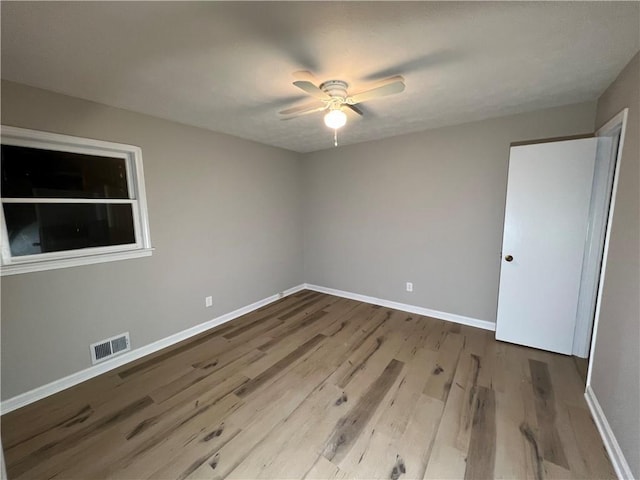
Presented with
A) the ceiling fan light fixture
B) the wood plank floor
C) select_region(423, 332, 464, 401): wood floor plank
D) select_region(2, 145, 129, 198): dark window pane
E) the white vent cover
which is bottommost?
the wood plank floor

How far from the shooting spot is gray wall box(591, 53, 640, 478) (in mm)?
1424

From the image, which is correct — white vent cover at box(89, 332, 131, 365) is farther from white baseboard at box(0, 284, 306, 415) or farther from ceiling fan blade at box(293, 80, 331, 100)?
ceiling fan blade at box(293, 80, 331, 100)

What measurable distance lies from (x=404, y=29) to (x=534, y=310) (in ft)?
9.34

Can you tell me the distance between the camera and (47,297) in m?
2.11

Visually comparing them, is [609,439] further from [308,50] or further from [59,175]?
[59,175]

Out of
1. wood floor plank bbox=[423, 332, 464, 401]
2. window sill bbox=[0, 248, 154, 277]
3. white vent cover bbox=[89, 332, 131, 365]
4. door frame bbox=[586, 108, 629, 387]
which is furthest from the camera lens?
white vent cover bbox=[89, 332, 131, 365]

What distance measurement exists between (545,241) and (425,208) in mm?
1258

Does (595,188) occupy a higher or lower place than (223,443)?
higher

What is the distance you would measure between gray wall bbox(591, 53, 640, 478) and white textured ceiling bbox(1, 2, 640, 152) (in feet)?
0.97

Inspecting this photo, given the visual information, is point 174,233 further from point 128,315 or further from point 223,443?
point 223,443

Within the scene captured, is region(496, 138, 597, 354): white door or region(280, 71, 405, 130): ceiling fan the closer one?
region(280, 71, 405, 130): ceiling fan

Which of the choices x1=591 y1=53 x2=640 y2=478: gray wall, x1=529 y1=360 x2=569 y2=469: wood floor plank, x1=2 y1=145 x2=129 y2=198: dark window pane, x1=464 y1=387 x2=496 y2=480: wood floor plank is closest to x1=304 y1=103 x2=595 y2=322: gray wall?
→ x1=529 y1=360 x2=569 y2=469: wood floor plank

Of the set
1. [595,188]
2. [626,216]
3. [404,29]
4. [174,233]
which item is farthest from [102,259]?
[595,188]

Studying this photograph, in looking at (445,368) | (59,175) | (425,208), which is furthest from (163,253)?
(425,208)
